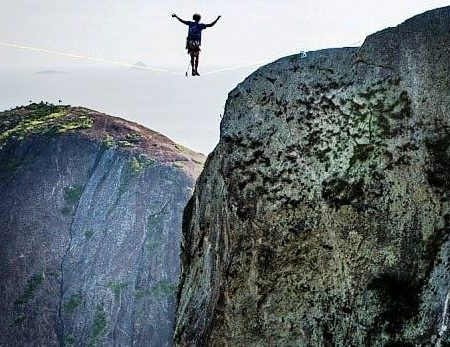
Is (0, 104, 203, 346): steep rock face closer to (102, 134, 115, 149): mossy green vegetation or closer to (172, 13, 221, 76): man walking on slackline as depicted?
(102, 134, 115, 149): mossy green vegetation

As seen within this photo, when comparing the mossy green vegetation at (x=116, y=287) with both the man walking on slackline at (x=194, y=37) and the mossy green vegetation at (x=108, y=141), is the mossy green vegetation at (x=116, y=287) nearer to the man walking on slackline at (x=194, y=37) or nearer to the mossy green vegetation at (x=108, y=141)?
the mossy green vegetation at (x=108, y=141)

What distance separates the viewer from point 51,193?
234 ft

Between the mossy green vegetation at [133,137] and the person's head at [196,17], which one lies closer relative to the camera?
the person's head at [196,17]

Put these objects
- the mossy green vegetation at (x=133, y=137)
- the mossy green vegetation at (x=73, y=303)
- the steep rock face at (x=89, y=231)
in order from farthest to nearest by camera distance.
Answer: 1. the mossy green vegetation at (x=133, y=137)
2. the mossy green vegetation at (x=73, y=303)
3. the steep rock face at (x=89, y=231)

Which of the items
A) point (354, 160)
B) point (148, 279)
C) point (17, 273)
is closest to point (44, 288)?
point (17, 273)

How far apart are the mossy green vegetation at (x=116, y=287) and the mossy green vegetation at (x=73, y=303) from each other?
10.7ft

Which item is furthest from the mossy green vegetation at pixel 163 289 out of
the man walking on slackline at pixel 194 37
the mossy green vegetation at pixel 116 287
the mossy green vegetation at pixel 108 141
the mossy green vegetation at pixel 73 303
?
the man walking on slackline at pixel 194 37

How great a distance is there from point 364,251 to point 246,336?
368 cm

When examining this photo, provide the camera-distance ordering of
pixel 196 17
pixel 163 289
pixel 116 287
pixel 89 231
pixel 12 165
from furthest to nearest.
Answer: pixel 12 165 < pixel 89 231 < pixel 116 287 < pixel 163 289 < pixel 196 17

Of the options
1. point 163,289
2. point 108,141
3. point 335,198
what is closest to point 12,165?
point 108,141

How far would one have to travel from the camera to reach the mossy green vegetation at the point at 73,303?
6375 centimetres

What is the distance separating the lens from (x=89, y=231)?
6988 cm

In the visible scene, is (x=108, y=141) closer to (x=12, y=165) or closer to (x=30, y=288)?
(x=12, y=165)

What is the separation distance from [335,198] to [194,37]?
11.3 metres
